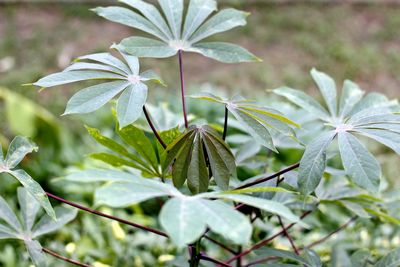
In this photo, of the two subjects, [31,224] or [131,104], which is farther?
[31,224]

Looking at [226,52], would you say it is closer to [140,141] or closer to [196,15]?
[196,15]

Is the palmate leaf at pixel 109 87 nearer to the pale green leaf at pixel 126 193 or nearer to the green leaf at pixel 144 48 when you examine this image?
the green leaf at pixel 144 48

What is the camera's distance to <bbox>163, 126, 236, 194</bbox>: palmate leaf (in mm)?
1067

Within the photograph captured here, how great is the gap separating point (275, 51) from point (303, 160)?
3.91m

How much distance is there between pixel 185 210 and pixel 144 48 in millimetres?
485

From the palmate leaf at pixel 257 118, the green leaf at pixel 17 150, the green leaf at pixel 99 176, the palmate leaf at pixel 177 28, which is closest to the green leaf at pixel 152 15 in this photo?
the palmate leaf at pixel 177 28

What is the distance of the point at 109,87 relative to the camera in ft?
3.60

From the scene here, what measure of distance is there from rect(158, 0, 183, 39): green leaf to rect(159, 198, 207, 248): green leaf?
0.57 meters

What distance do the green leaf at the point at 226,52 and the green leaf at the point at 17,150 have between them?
385mm

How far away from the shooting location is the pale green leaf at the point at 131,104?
40.7 inches

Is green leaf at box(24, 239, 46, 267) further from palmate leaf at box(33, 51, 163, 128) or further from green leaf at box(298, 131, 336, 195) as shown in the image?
green leaf at box(298, 131, 336, 195)

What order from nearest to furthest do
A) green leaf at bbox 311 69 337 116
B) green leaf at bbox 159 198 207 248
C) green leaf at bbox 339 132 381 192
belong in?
green leaf at bbox 159 198 207 248 → green leaf at bbox 339 132 381 192 → green leaf at bbox 311 69 337 116

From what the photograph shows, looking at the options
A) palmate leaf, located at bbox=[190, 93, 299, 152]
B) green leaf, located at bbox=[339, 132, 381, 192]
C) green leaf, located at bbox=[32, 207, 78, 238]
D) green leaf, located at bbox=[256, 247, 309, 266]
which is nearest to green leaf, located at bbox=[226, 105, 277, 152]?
palmate leaf, located at bbox=[190, 93, 299, 152]

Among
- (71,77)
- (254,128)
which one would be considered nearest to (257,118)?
(254,128)
